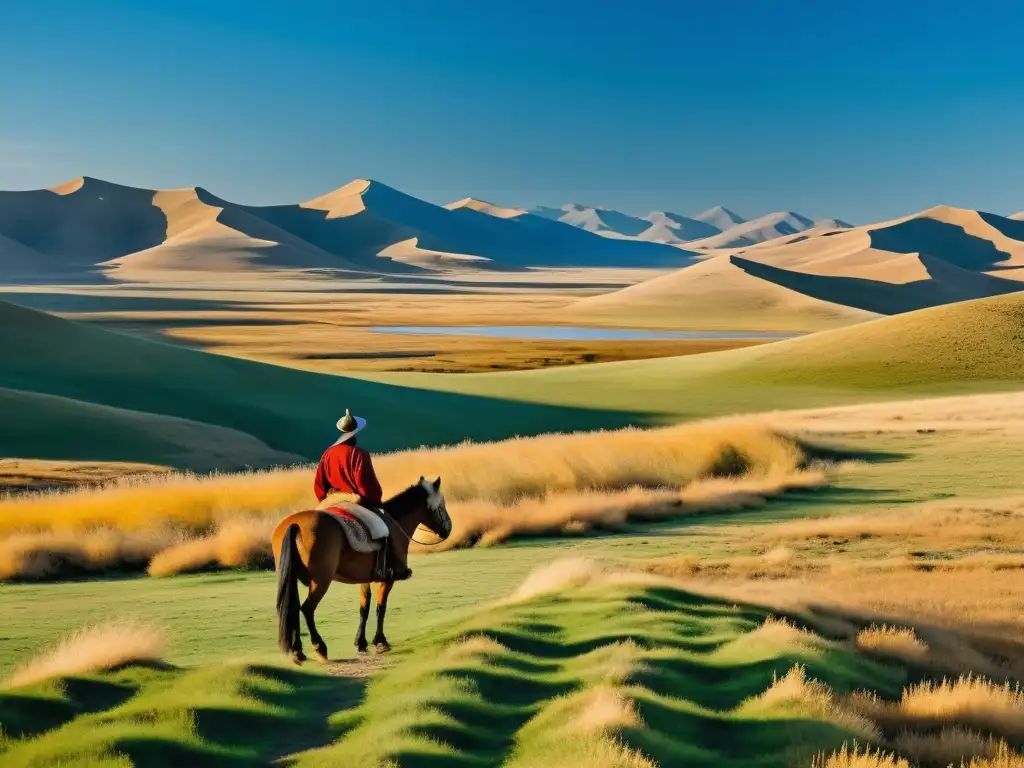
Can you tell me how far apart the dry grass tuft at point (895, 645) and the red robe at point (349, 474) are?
5.51 m

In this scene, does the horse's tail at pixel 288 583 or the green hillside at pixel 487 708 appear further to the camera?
the horse's tail at pixel 288 583

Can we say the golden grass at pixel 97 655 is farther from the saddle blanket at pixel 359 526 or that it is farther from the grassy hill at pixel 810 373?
the grassy hill at pixel 810 373

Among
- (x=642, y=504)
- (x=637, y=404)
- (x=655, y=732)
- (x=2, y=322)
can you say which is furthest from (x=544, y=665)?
(x=2, y=322)

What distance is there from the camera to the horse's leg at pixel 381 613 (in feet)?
35.0

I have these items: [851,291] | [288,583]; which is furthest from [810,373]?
[851,291]

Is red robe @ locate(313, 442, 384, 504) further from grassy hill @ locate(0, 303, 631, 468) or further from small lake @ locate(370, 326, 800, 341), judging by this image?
small lake @ locate(370, 326, 800, 341)

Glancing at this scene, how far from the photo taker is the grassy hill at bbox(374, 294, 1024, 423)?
210 feet

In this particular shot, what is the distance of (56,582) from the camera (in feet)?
61.5

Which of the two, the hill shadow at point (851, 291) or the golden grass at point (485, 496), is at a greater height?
the hill shadow at point (851, 291)

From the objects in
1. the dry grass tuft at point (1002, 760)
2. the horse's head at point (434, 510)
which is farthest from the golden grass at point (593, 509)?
the dry grass tuft at point (1002, 760)

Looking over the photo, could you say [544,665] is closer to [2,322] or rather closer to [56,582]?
[56,582]

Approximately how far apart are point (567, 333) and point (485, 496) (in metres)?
101

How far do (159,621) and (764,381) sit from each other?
5990cm

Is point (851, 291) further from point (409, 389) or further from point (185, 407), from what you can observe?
point (185, 407)
